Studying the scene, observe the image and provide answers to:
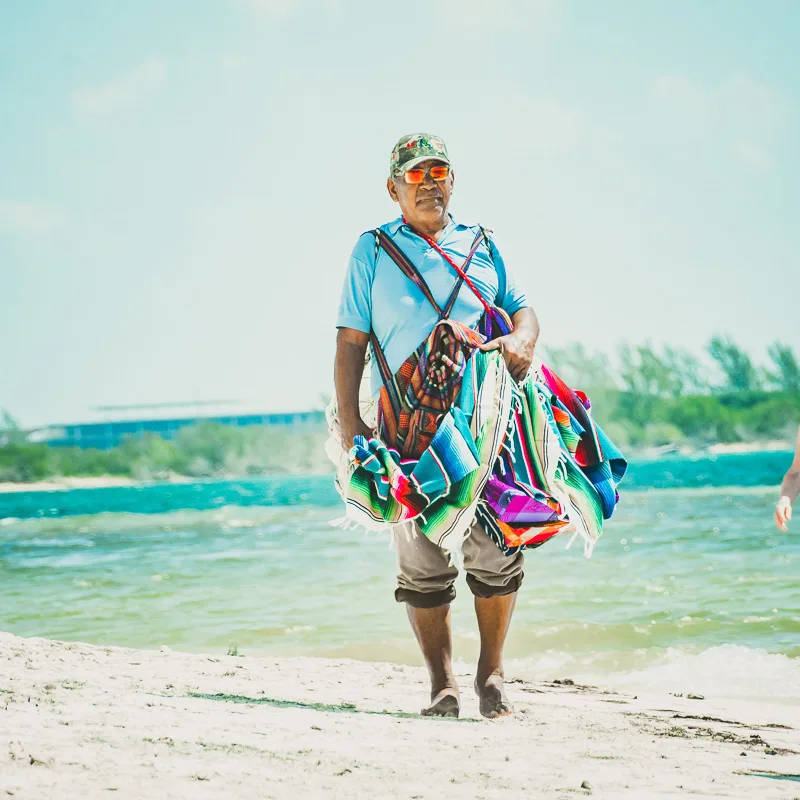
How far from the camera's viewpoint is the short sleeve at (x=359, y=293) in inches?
145

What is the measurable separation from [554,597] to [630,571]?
88.7 inches

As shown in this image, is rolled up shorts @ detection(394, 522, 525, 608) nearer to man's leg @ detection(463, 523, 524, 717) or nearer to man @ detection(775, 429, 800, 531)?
man's leg @ detection(463, 523, 524, 717)

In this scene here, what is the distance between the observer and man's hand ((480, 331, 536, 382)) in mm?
3500

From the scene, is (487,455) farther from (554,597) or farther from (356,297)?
(554,597)

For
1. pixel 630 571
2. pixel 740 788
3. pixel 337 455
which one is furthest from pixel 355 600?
pixel 740 788

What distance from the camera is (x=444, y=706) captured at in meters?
3.61

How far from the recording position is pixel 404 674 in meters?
4.84

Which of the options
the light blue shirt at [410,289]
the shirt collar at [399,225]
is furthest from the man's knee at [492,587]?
the shirt collar at [399,225]

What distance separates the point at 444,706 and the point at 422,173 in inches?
74.3

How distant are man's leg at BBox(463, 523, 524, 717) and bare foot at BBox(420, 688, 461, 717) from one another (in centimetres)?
9

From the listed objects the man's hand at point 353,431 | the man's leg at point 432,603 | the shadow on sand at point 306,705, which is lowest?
the shadow on sand at point 306,705

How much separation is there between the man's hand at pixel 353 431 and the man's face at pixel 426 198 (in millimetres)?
753

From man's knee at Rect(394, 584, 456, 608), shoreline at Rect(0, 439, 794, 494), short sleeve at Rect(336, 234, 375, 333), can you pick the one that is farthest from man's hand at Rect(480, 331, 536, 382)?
shoreline at Rect(0, 439, 794, 494)

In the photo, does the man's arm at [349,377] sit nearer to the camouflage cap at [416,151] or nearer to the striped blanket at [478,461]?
the striped blanket at [478,461]
